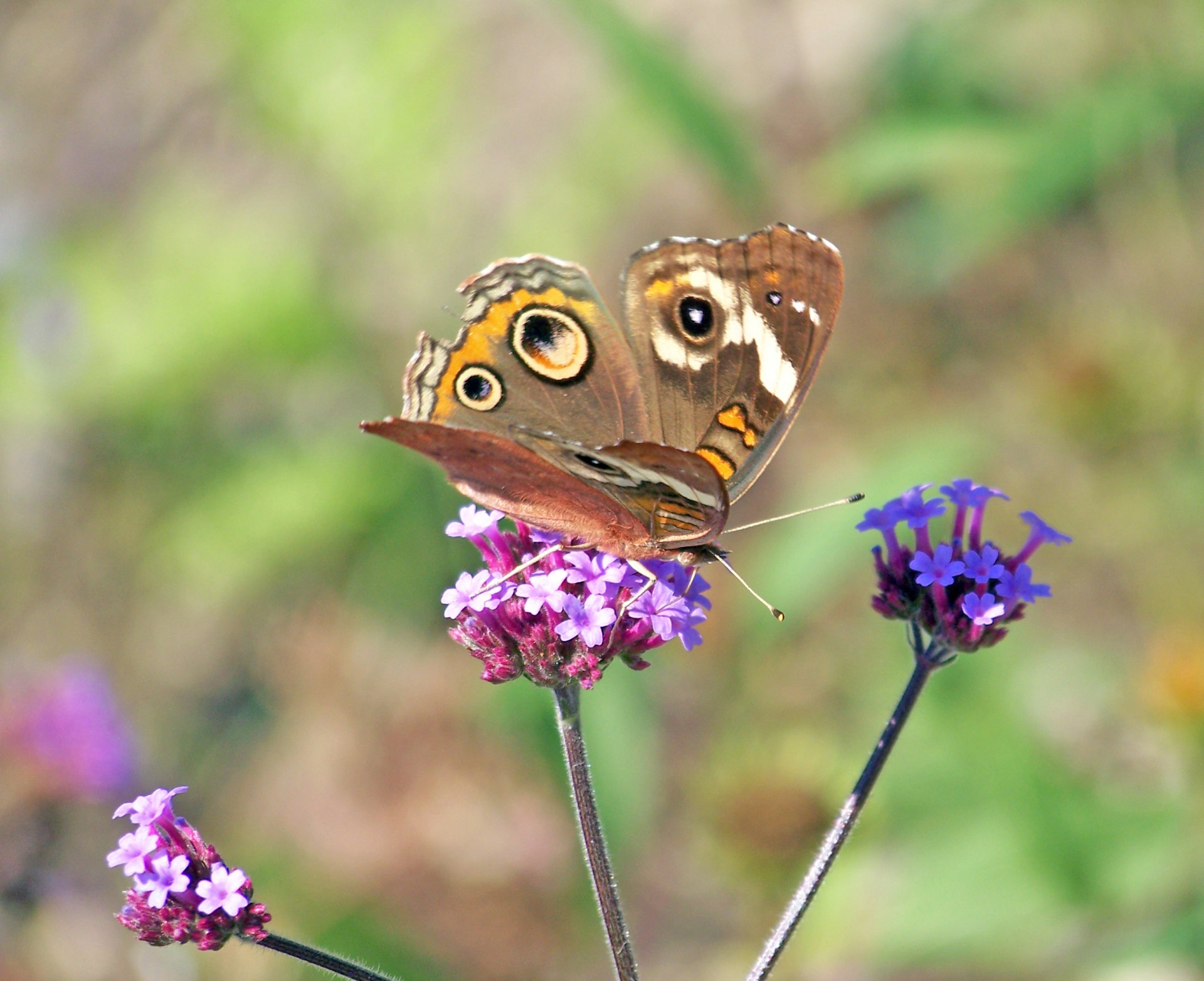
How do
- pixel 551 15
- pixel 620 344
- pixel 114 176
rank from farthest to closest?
pixel 551 15
pixel 114 176
pixel 620 344

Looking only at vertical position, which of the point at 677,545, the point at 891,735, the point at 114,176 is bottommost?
the point at 891,735

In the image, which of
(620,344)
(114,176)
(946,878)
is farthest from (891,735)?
(114,176)

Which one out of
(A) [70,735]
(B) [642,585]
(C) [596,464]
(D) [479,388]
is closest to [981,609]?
(B) [642,585]

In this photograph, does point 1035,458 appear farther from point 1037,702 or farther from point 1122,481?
point 1037,702

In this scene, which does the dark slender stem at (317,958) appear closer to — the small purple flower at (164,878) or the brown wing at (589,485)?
the small purple flower at (164,878)

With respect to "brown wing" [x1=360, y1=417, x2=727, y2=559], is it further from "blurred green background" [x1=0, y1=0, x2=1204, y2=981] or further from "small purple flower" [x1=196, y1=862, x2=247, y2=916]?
"blurred green background" [x1=0, y1=0, x2=1204, y2=981]

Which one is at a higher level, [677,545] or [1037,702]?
[1037,702]
